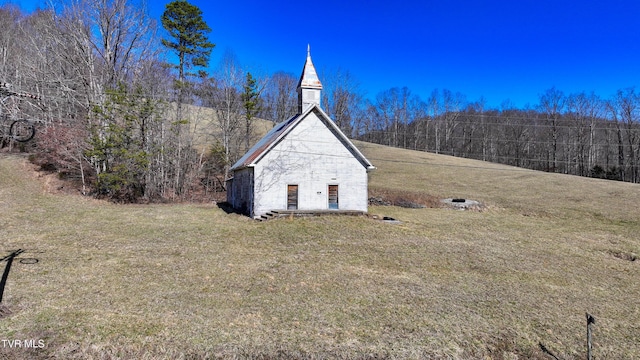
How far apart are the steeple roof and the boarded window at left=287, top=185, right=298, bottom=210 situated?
6762mm

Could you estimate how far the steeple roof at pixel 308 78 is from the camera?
2222cm

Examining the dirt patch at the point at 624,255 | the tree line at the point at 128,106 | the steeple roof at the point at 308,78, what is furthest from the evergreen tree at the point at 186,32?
the dirt patch at the point at 624,255

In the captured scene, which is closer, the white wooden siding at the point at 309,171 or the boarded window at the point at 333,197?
the white wooden siding at the point at 309,171

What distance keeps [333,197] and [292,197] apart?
2551 mm

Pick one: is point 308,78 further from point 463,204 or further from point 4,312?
point 4,312

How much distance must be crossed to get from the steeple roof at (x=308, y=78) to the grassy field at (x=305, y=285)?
29.5 ft

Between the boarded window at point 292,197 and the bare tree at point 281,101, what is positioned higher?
the bare tree at point 281,101

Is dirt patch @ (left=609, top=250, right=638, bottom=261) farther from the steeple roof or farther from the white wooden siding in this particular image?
the steeple roof

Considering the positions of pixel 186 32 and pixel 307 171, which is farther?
pixel 186 32

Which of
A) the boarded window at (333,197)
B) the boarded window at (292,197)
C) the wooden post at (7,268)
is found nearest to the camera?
the wooden post at (7,268)

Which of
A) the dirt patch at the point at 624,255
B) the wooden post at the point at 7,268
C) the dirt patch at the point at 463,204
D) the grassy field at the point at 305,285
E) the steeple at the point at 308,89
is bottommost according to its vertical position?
the dirt patch at the point at 624,255

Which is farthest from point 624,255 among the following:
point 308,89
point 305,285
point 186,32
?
point 186,32

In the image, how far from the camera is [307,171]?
2056 cm

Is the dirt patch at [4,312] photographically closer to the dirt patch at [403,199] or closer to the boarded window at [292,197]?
the boarded window at [292,197]
